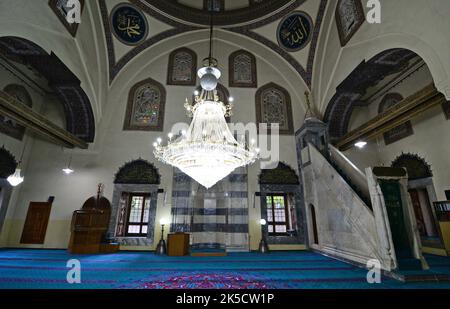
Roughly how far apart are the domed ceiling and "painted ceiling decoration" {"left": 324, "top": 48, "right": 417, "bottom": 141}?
11.2ft

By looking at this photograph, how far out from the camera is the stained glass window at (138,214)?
6.38 meters

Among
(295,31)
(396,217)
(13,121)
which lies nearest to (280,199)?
(396,217)

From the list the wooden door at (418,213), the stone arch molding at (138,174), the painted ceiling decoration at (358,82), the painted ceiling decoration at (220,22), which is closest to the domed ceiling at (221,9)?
the painted ceiling decoration at (220,22)

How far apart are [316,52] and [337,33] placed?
1.01m

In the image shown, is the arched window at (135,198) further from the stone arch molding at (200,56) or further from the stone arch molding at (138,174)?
the stone arch molding at (200,56)

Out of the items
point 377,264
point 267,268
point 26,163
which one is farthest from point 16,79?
point 377,264

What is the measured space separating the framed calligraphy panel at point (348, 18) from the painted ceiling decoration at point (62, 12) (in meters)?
7.07

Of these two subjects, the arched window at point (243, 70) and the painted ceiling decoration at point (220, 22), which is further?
the arched window at point (243, 70)

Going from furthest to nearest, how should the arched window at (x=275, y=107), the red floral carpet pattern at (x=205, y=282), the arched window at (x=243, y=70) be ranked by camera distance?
the arched window at (x=243, y=70) → the arched window at (x=275, y=107) → the red floral carpet pattern at (x=205, y=282)

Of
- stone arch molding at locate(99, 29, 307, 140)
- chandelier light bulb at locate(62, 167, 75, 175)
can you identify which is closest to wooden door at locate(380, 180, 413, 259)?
stone arch molding at locate(99, 29, 307, 140)

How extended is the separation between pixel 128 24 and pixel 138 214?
6.26 metres

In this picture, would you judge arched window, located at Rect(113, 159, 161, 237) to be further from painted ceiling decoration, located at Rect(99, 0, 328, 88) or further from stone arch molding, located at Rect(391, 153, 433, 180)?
stone arch molding, located at Rect(391, 153, 433, 180)
